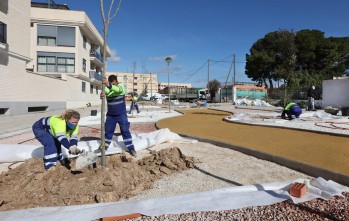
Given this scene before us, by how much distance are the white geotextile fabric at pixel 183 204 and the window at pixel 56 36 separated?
92.8 ft

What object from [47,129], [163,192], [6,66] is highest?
[6,66]

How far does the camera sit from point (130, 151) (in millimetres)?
5852

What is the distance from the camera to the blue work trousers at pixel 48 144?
15.7 ft

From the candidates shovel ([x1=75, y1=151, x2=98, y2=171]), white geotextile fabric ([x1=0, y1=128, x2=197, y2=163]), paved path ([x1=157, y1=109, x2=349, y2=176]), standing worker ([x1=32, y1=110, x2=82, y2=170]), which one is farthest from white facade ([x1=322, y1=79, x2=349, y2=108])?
shovel ([x1=75, y1=151, x2=98, y2=171])

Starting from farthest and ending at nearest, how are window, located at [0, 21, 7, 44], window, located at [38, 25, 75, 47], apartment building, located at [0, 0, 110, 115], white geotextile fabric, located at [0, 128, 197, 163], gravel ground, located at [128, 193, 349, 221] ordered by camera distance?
1. window, located at [38, 25, 75, 47]
2. apartment building, located at [0, 0, 110, 115]
3. window, located at [0, 21, 7, 44]
4. white geotextile fabric, located at [0, 128, 197, 163]
5. gravel ground, located at [128, 193, 349, 221]

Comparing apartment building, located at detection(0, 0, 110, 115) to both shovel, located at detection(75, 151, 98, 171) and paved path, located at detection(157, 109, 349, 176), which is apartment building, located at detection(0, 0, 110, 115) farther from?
paved path, located at detection(157, 109, 349, 176)

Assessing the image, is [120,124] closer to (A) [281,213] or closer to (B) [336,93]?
(A) [281,213]

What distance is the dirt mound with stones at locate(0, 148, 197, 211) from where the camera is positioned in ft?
11.5

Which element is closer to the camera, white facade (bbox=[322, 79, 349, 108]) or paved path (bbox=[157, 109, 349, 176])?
paved path (bbox=[157, 109, 349, 176])

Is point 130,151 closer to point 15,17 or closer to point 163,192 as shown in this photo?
point 163,192

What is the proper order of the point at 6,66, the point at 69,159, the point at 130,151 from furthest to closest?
the point at 6,66 < the point at 130,151 < the point at 69,159

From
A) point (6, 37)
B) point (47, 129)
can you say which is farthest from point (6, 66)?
point (47, 129)

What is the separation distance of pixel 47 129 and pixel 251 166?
3618mm

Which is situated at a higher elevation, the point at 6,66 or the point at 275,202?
the point at 6,66
